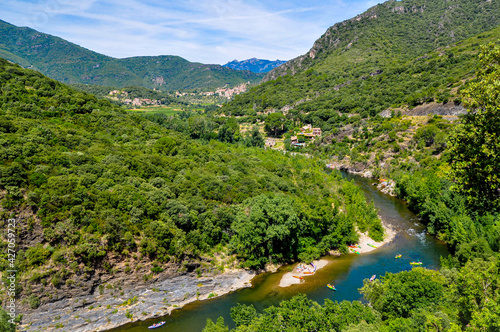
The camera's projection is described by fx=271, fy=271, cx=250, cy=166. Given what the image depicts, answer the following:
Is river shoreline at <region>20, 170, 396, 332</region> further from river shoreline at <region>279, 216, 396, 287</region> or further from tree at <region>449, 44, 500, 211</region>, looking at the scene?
tree at <region>449, 44, 500, 211</region>

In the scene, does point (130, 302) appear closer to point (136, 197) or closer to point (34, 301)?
point (34, 301)

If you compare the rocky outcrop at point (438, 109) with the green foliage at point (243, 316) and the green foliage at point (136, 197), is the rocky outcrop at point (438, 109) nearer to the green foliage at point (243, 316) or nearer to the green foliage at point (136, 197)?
the green foliage at point (136, 197)

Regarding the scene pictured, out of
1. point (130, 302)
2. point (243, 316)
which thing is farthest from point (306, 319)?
point (130, 302)

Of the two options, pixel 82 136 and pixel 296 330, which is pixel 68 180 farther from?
pixel 296 330

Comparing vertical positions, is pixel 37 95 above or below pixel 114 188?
above

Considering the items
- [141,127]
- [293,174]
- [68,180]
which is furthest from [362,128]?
[68,180]

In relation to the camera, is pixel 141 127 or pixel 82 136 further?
pixel 141 127
